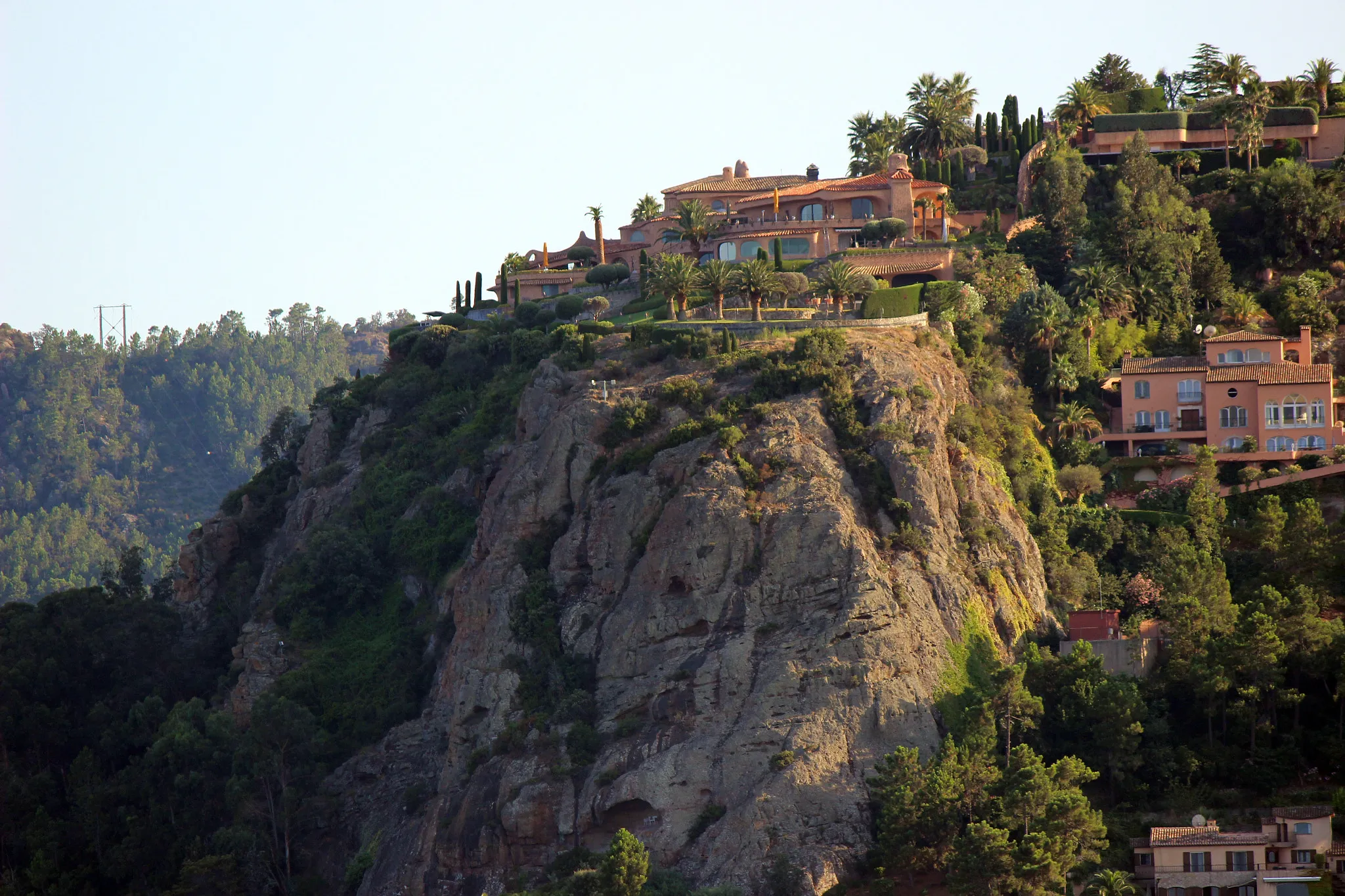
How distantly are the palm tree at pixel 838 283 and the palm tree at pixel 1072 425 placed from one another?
11343mm

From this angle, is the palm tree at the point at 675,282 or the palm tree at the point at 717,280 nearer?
the palm tree at the point at 717,280

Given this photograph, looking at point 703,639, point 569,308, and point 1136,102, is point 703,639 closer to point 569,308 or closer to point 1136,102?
point 569,308

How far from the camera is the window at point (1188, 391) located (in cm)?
9550

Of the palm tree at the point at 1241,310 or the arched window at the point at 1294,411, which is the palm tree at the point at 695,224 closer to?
the palm tree at the point at 1241,310

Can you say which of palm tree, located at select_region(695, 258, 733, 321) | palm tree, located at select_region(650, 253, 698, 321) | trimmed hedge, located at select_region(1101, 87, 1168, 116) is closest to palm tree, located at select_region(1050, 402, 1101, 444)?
palm tree, located at select_region(695, 258, 733, 321)

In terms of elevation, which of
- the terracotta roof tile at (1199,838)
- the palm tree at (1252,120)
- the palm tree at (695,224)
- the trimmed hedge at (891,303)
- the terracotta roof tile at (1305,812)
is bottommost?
the terracotta roof tile at (1199,838)

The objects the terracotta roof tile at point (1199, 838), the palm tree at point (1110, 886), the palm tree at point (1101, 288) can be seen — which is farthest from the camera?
the palm tree at point (1101, 288)

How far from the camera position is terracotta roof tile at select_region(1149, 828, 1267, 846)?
71.2m

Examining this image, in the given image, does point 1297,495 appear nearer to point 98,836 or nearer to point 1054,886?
point 1054,886

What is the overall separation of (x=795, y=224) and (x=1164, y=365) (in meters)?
21.8

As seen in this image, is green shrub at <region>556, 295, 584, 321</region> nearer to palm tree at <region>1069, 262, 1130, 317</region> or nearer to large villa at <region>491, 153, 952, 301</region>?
large villa at <region>491, 153, 952, 301</region>

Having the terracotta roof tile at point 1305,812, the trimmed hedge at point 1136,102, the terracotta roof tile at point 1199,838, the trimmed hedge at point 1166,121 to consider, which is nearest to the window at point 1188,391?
the trimmed hedge at point 1166,121

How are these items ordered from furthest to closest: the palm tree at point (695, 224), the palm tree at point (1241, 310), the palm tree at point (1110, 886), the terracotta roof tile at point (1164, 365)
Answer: the palm tree at point (695, 224), the palm tree at point (1241, 310), the terracotta roof tile at point (1164, 365), the palm tree at point (1110, 886)

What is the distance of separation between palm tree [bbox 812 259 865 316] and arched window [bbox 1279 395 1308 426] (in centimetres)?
2062
